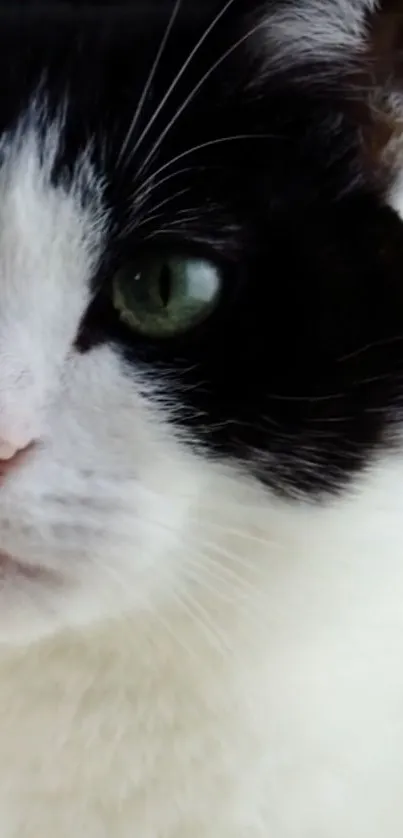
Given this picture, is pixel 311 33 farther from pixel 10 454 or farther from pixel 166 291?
pixel 10 454

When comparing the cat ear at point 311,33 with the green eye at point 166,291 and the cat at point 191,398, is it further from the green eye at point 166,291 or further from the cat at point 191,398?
the green eye at point 166,291

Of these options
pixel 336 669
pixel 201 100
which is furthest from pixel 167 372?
pixel 336 669

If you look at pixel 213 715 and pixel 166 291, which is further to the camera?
pixel 213 715

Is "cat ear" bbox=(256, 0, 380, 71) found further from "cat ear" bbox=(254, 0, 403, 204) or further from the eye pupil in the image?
the eye pupil

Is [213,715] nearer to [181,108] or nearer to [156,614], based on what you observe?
[156,614]

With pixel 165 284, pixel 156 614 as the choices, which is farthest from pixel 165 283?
pixel 156 614

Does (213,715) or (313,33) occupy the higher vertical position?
(313,33)

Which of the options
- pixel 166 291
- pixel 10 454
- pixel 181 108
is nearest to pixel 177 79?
pixel 181 108

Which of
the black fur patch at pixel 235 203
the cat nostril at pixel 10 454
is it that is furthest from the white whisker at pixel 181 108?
the cat nostril at pixel 10 454

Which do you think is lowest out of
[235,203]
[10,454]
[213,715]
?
[213,715]
